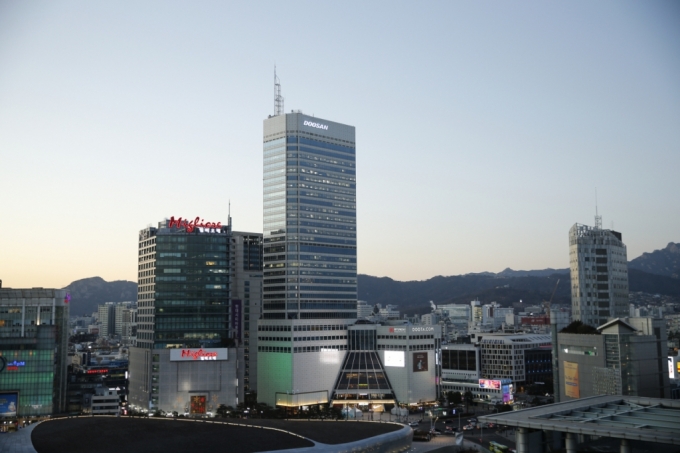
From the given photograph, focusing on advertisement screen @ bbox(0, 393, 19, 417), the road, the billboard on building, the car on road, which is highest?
the billboard on building

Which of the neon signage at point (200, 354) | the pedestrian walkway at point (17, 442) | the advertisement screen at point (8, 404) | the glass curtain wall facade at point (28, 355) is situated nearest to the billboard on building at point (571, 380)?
the neon signage at point (200, 354)

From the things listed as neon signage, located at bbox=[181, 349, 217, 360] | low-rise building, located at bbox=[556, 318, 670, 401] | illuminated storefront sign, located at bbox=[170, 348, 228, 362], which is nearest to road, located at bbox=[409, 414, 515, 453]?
low-rise building, located at bbox=[556, 318, 670, 401]

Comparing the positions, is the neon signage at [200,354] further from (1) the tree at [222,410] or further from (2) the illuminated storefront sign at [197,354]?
(1) the tree at [222,410]

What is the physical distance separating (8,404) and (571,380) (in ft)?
452

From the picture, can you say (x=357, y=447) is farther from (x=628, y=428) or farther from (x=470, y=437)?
(x=470, y=437)

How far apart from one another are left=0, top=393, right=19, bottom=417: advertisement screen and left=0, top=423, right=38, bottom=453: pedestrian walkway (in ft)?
222

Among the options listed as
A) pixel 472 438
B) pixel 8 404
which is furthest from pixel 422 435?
pixel 8 404

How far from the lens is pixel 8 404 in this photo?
179m

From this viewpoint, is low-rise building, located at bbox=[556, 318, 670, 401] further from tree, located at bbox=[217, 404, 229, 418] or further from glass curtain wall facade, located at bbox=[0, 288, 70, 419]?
glass curtain wall facade, located at bbox=[0, 288, 70, 419]

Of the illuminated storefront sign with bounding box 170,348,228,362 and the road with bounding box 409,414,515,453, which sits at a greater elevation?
the illuminated storefront sign with bounding box 170,348,228,362

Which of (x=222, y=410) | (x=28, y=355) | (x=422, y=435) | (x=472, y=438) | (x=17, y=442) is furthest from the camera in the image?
(x=222, y=410)

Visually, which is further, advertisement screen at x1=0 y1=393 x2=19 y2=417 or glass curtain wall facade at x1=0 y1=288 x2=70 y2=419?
glass curtain wall facade at x1=0 y1=288 x2=70 y2=419

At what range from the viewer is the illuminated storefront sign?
641ft

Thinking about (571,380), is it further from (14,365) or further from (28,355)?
(14,365)
